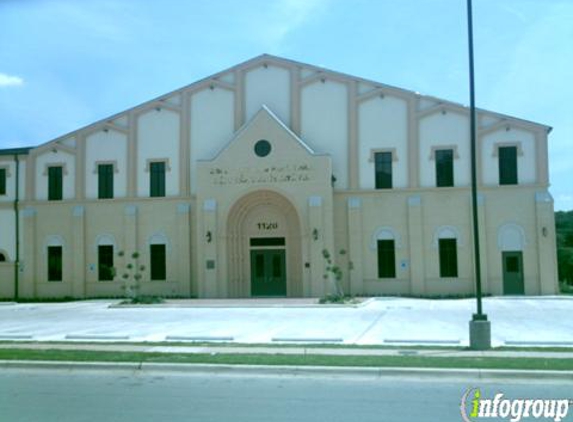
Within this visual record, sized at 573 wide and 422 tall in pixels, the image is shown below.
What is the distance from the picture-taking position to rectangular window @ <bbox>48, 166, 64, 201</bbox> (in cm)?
4125

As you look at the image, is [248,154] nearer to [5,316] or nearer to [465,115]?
[465,115]

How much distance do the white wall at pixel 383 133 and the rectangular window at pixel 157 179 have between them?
11.3 meters

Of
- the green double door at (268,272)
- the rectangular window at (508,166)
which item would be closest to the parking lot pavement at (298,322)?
Result: the green double door at (268,272)

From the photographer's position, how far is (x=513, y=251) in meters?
36.0

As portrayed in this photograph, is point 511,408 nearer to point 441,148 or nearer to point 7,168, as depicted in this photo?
point 441,148

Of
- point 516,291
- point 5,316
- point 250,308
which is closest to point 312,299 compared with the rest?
point 250,308

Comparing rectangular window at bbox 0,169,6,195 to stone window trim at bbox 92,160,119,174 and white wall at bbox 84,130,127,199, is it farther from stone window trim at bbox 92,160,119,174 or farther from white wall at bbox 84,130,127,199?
stone window trim at bbox 92,160,119,174

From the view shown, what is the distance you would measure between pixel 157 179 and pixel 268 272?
836 centimetres

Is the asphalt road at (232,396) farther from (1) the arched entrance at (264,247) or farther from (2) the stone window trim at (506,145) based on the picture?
(2) the stone window trim at (506,145)

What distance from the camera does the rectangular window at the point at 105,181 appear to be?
40688mm

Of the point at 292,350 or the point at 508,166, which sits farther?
the point at 508,166

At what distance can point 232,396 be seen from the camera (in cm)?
1109

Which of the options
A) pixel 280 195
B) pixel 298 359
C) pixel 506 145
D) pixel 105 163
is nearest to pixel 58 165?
pixel 105 163

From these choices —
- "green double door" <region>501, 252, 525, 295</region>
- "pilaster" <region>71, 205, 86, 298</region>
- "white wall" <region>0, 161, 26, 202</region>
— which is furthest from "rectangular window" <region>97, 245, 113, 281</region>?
"green double door" <region>501, 252, 525, 295</region>
